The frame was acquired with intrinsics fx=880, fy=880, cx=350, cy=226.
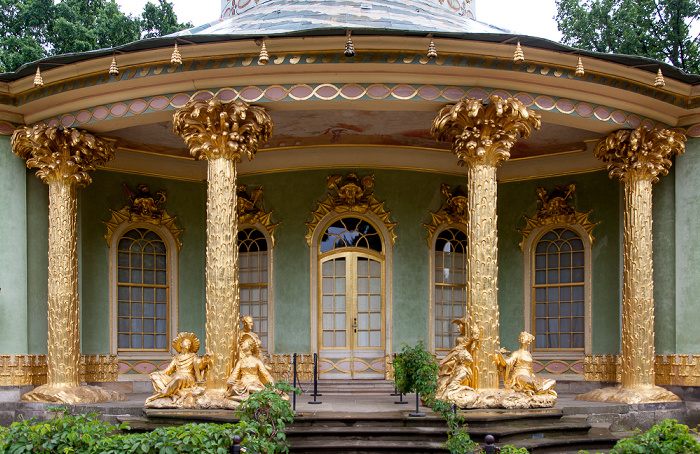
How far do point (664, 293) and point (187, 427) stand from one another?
872cm

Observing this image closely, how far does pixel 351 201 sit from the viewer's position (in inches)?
611

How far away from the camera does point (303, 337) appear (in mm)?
15398

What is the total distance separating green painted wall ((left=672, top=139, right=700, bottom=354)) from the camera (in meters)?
13.4

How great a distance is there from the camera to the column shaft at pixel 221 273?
1149 cm

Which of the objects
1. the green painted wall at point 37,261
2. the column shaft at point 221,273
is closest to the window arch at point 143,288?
the green painted wall at point 37,261

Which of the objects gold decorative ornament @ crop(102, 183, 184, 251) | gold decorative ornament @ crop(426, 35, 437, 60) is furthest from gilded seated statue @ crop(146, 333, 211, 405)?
gold decorative ornament @ crop(426, 35, 437, 60)

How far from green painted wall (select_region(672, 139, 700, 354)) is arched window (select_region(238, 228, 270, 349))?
690 centimetres

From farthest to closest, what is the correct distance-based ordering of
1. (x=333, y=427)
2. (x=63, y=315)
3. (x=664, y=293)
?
1. (x=664, y=293)
2. (x=63, y=315)
3. (x=333, y=427)

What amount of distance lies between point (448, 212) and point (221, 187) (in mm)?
5329

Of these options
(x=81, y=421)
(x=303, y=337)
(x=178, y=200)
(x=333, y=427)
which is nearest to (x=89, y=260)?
(x=178, y=200)

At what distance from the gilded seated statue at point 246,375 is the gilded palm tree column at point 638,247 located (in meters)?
5.11

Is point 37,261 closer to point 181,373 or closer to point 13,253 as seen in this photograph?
point 13,253

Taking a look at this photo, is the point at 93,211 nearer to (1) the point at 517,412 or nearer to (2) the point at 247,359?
(2) the point at 247,359

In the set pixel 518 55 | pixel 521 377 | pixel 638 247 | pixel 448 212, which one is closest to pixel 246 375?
pixel 521 377
